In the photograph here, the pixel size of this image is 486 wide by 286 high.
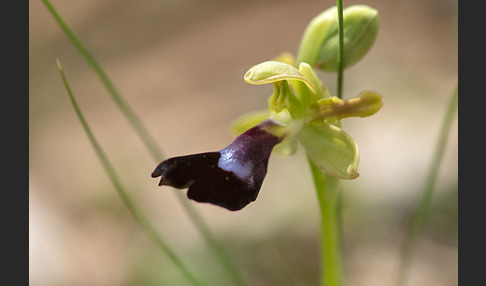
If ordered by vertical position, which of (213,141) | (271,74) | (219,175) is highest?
(271,74)

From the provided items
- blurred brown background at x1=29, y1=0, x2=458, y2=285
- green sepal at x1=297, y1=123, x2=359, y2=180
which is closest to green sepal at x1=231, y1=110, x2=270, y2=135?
green sepal at x1=297, y1=123, x2=359, y2=180

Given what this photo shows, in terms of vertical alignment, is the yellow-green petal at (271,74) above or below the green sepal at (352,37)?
below

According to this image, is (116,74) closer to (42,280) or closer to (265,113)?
(42,280)

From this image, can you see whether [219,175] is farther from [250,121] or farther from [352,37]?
[352,37]

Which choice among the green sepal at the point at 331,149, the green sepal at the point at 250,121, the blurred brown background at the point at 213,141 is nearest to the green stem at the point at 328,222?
the green sepal at the point at 331,149

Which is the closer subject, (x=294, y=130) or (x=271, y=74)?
(x=271, y=74)

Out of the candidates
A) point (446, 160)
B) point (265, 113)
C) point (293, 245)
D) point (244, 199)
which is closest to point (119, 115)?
point (293, 245)

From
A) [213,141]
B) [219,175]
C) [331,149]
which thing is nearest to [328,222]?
[331,149]

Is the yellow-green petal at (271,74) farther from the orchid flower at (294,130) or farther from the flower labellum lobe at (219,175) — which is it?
the flower labellum lobe at (219,175)
